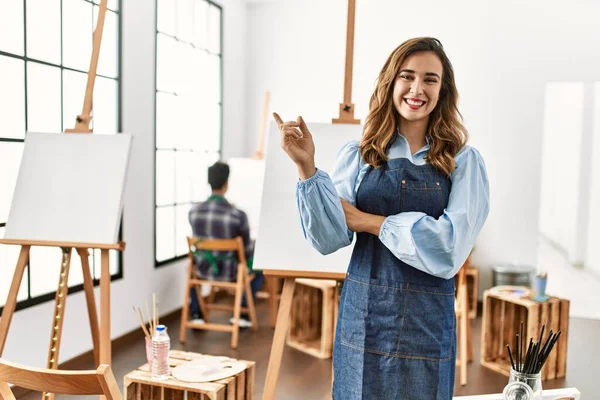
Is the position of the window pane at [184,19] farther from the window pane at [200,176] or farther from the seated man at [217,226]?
the seated man at [217,226]

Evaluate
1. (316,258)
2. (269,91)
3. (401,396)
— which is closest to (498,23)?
(269,91)

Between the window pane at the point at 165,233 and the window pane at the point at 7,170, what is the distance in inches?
60.9

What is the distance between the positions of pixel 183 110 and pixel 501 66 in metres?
2.71

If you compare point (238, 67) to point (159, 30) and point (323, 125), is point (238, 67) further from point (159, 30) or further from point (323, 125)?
point (323, 125)

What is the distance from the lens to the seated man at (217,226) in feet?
14.2

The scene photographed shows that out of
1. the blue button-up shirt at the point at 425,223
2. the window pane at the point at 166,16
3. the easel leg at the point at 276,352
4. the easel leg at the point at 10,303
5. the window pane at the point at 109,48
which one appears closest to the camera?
the blue button-up shirt at the point at 425,223

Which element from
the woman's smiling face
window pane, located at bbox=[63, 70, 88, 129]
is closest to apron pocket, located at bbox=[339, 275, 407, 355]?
the woman's smiling face

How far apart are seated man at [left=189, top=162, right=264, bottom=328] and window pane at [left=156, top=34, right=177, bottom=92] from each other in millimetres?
836

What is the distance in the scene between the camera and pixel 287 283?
2293mm

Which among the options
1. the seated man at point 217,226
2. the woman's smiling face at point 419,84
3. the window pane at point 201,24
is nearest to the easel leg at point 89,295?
the seated man at point 217,226

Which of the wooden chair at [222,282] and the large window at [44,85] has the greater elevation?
the large window at [44,85]

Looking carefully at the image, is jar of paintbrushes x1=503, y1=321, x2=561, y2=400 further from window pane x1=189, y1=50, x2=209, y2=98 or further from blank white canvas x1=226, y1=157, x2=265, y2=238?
window pane x1=189, y1=50, x2=209, y2=98

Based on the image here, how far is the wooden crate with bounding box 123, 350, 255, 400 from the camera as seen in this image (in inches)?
90.6

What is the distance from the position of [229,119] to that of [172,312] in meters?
1.99
